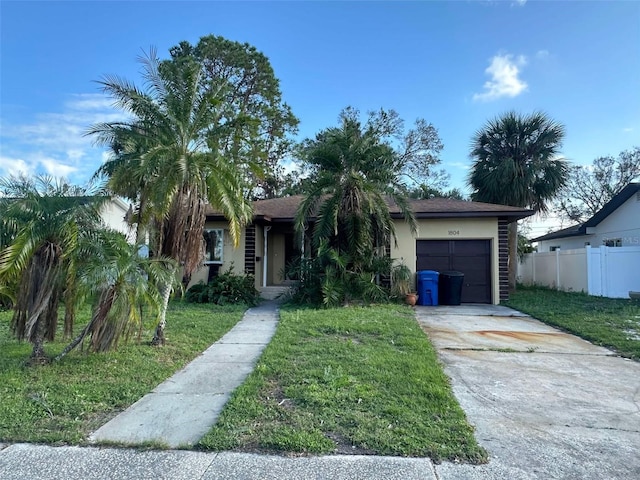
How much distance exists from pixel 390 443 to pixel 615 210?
65.1ft

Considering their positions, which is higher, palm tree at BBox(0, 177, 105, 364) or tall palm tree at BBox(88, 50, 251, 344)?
tall palm tree at BBox(88, 50, 251, 344)

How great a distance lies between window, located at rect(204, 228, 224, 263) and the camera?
13.7m

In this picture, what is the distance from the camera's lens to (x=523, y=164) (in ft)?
52.9

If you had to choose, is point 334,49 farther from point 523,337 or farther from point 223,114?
point 523,337

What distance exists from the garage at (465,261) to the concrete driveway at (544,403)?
4867 millimetres

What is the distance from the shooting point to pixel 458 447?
322 centimetres

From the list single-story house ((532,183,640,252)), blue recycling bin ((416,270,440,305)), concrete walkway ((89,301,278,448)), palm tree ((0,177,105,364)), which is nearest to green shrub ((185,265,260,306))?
concrete walkway ((89,301,278,448))

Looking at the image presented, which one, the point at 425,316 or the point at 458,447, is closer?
the point at 458,447

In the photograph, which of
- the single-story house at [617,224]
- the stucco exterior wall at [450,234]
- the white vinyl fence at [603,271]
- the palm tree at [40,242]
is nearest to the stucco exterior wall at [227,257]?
the stucco exterior wall at [450,234]

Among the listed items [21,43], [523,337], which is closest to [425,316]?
[523,337]

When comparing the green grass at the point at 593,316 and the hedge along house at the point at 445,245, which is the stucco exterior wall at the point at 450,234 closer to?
the hedge along house at the point at 445,245

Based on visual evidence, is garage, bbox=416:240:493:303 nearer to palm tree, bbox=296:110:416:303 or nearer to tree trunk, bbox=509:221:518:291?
palm tree, bbox=296:110:416:303

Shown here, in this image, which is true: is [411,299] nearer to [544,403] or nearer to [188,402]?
[544,403]

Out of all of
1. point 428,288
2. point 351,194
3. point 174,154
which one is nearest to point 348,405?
point 174,154
